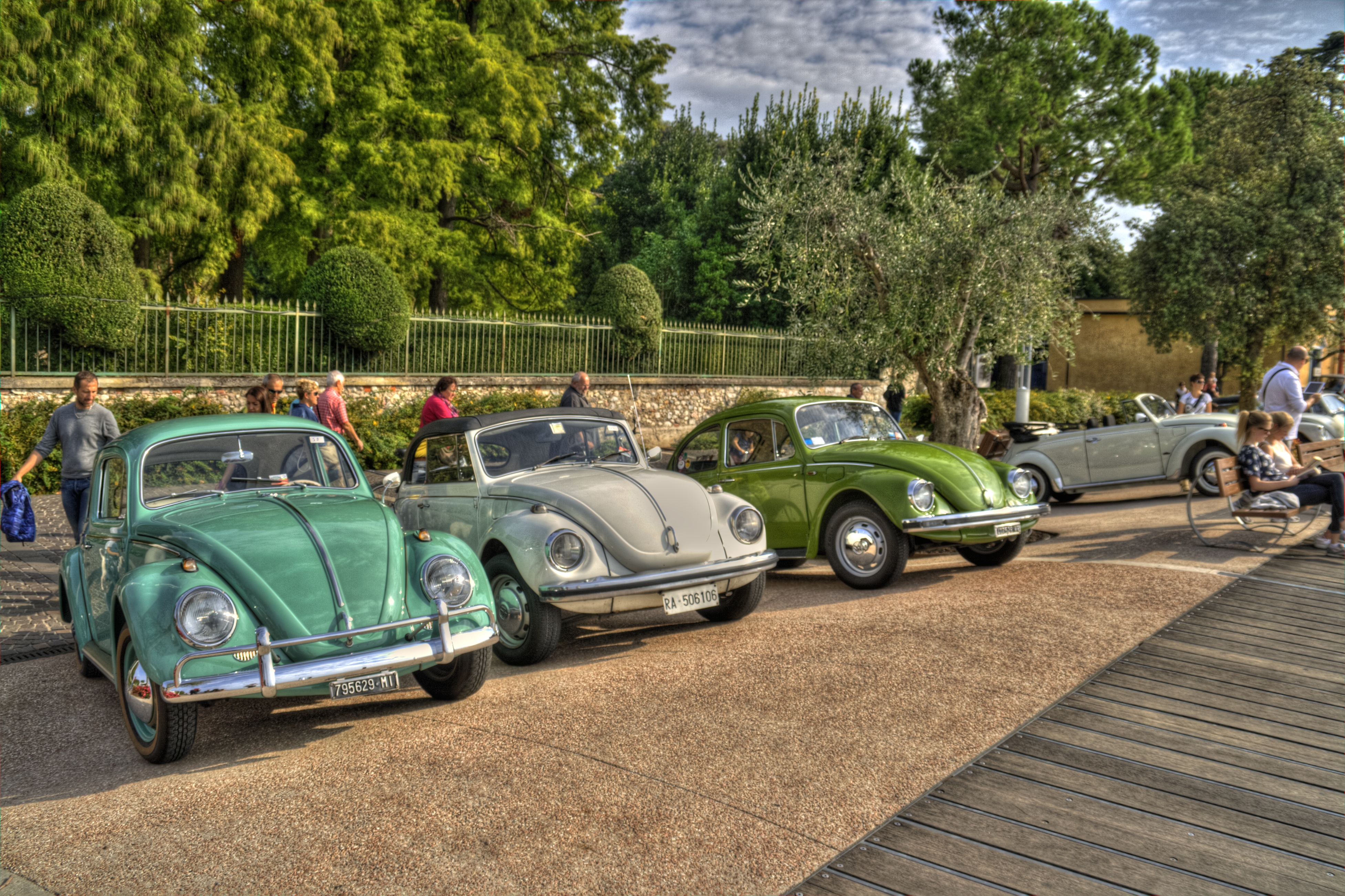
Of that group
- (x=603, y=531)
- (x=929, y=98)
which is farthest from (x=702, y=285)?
(x=603, y=531)

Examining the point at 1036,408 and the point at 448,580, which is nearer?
the point at 448,580

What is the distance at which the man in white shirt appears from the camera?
1091 centimetres

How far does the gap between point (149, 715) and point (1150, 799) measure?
178 inches

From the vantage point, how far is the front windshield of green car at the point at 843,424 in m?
8.95

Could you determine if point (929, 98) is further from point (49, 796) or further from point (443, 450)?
point (49, 796)

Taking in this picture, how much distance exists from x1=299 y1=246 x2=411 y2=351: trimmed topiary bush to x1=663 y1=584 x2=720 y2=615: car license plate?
12.0m

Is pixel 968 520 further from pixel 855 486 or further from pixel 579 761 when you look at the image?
pixel 579 761

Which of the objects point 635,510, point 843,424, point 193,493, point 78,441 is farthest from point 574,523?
point 78,441

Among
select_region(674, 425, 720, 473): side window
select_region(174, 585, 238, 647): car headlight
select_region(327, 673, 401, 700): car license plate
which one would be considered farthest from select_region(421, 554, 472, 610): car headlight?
select_region(674, 425, 720, 473): side window

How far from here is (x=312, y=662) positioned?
4426 millimetres

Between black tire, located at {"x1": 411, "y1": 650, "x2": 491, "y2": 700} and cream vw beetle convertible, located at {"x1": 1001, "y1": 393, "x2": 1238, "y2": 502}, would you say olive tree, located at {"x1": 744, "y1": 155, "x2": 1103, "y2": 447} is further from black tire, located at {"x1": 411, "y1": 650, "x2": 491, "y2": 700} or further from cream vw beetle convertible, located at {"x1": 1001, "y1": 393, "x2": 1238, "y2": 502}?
black tire, located at {"x1": 411, "y1": 650, "x2": 491, "y2": 700}

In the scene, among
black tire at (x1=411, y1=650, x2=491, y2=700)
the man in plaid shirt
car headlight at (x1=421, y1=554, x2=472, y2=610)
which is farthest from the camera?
the man in plaid shirt

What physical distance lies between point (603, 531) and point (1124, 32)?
33648 mm

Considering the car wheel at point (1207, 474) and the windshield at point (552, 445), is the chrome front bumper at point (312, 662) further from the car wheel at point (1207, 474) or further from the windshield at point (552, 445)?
the car wheel at point (1207, 474)
